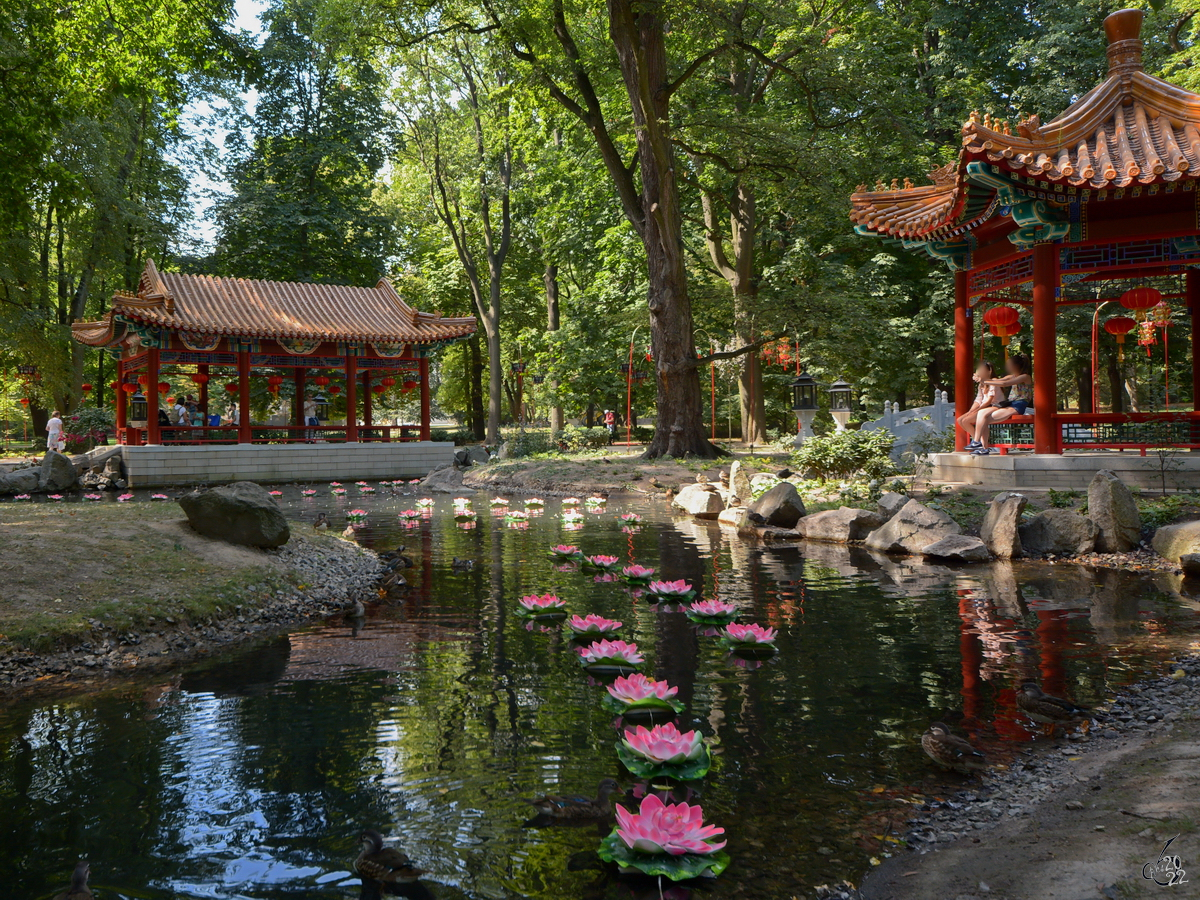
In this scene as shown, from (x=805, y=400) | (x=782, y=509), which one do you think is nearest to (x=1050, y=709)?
(x=782, y=509)

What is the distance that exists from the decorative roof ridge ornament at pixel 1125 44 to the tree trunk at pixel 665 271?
29.5ft

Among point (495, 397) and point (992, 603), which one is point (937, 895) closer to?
point (992, 603)

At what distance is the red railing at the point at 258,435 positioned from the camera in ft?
75.0

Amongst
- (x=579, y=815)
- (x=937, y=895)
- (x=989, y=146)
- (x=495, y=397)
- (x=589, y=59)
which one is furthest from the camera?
(x=495, y=397)

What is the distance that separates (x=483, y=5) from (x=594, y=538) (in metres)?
15.6

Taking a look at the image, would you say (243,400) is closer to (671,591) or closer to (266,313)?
(266,313)

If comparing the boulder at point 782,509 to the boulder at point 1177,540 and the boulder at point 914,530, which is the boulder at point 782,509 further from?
the boulder at point 1177,540

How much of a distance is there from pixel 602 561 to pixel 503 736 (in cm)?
439

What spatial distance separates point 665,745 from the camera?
3.52 m

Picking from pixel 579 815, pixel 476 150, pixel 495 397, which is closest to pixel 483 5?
pixel 476 150

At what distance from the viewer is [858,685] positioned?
507 centimetres

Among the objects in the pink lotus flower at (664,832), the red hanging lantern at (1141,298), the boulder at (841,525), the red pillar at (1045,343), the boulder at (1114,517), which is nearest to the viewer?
the pink lotus flower at (664,832)

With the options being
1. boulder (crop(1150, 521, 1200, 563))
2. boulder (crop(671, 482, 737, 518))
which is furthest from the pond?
boulder (crop(671, 482, 737, 518))

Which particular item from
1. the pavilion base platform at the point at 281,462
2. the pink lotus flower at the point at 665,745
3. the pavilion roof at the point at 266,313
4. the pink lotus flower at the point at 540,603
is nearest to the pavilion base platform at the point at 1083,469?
the pink lotus flower at the point at 540,603
